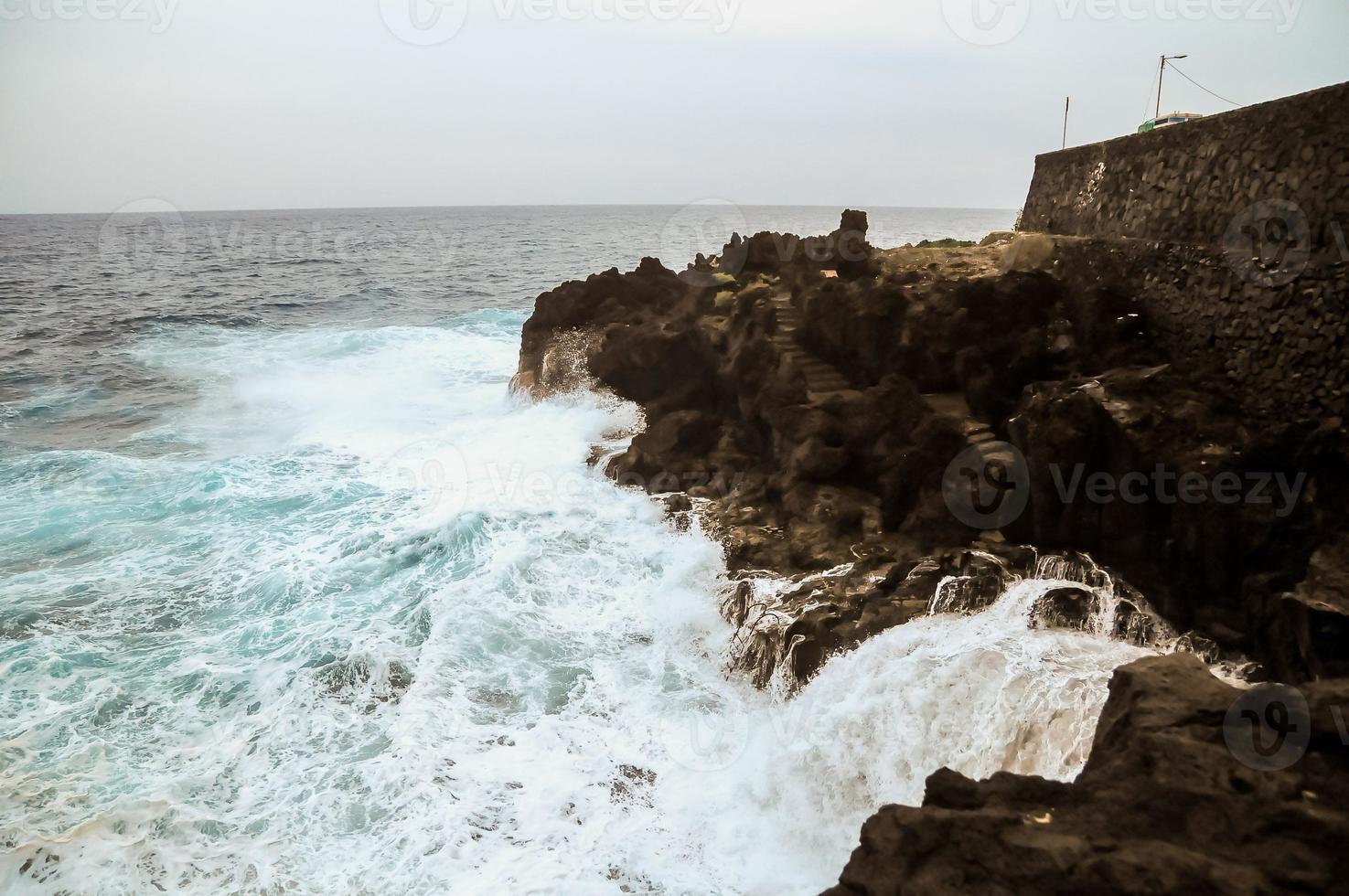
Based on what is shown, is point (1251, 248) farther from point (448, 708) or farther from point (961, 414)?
point (448, 708)

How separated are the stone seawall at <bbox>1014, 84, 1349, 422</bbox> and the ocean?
360 cm

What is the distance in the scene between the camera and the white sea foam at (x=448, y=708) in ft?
21.7

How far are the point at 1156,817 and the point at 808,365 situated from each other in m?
9.06

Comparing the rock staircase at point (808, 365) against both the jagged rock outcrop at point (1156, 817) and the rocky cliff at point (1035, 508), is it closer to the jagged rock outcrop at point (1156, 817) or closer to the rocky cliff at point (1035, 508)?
the rocky cliff at point (1035, 508)

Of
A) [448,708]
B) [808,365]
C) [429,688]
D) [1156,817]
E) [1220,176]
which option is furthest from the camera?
[808,365]

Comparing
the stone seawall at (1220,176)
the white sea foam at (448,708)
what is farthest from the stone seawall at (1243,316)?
the white sea foam at (448,708)

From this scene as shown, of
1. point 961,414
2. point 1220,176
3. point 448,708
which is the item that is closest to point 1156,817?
point 448,708

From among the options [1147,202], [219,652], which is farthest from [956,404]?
[219,652]

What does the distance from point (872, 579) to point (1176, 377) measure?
163 inches

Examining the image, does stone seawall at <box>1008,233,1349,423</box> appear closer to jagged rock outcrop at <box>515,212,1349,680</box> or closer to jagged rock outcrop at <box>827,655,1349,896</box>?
jagged rock outcrop at <box>515,212,1349,680</box>

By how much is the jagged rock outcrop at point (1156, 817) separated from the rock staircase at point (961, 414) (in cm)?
561

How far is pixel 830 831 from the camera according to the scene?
6.84 m

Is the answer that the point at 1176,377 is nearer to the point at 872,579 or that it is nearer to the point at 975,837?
the point at 872,579

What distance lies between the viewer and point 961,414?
411 inches
